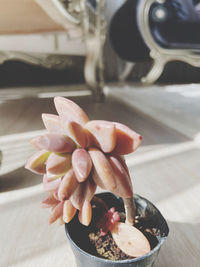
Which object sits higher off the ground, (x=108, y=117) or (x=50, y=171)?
(x=50, y=171)

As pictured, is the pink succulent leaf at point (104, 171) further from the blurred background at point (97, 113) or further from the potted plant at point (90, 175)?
the blurred background at point (97, 113)

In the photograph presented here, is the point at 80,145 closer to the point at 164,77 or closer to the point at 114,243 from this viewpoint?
the point at 114,243

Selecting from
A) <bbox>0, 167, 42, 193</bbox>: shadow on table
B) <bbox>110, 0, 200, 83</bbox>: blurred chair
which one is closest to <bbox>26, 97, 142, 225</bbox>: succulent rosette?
<bbox>0, 167, 42, 193</bbox>: shadow on table

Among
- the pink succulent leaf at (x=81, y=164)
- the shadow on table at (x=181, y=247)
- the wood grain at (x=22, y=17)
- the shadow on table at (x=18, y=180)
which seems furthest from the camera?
the wood grain at (x=22, y=17)

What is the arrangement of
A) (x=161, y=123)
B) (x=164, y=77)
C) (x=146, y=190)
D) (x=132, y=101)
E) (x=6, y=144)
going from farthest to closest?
(x=164, y=77) < (x=132, y=101) < (x=161, y=123) < (x=6, y=144) < (x=146, y=190)

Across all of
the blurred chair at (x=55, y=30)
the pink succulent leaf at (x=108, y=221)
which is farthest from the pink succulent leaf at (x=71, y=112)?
the blurred chair at (x=55, y=30)

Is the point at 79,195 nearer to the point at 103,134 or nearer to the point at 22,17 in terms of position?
the point at 103,134

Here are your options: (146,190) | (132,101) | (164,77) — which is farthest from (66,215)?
(164,77)
